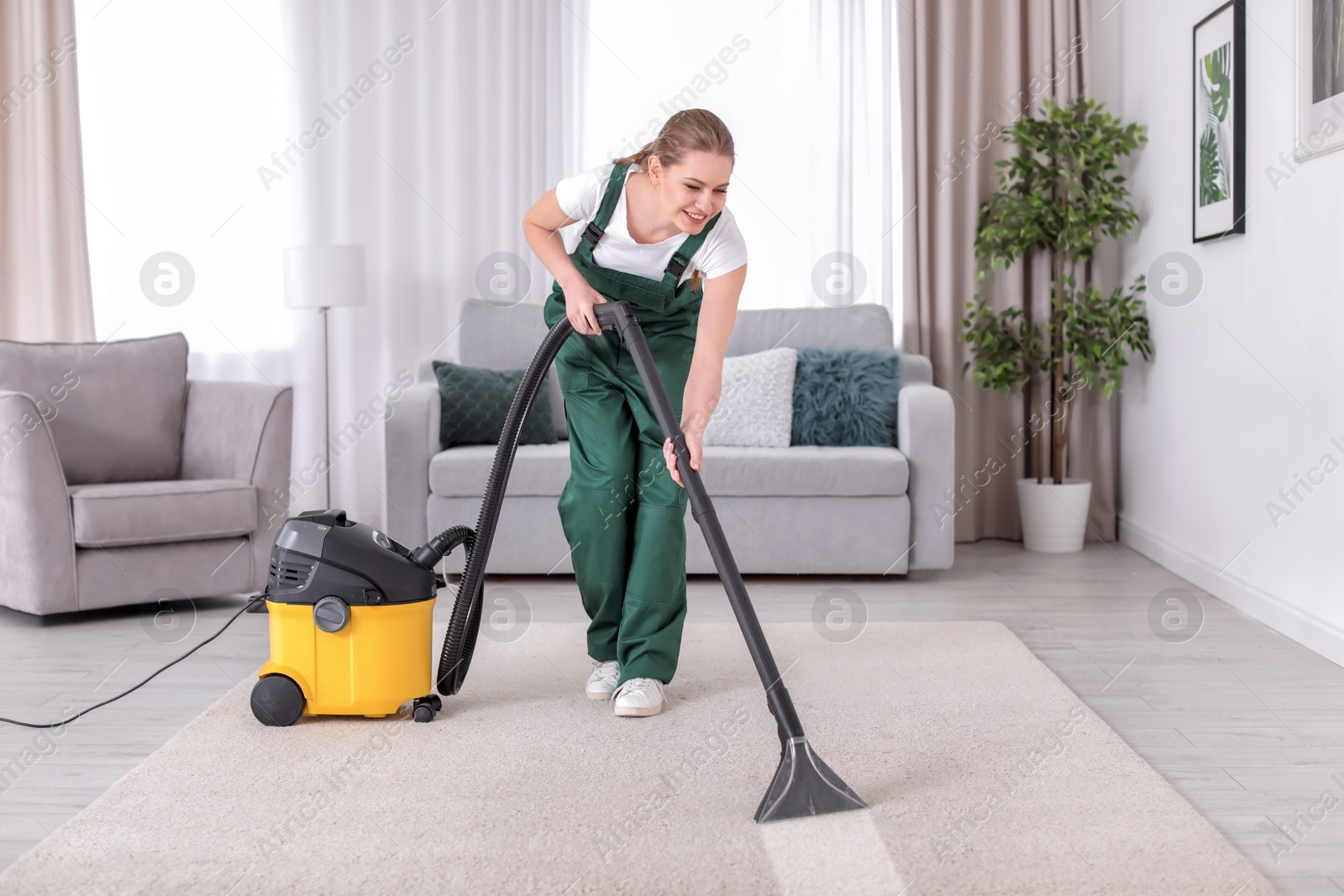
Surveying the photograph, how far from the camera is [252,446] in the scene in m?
3.04

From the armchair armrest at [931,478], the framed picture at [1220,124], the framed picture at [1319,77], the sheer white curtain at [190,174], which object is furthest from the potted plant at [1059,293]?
the sheer white curtain at [190,174]

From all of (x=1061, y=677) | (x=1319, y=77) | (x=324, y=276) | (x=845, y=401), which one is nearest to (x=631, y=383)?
(x=1061, y=677)

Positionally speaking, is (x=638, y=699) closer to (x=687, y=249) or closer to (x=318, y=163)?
(x=687, y=249)

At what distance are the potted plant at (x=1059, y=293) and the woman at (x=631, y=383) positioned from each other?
2.06 m

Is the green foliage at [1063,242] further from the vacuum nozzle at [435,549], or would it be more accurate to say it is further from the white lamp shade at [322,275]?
the vacuum nozzle at [435,549]

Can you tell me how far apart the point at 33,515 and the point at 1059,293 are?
3.27 m

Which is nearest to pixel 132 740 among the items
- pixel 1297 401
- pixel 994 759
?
pixel 994 759

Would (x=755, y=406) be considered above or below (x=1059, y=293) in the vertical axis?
below

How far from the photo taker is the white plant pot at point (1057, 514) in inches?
151

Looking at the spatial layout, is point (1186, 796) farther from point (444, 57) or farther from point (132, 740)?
point (444, 57)

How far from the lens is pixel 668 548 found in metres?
2.12

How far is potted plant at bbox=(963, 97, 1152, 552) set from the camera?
3691 mm

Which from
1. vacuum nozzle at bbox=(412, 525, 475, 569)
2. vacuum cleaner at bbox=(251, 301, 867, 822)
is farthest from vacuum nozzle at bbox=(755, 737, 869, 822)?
vacuum nozzle at bbox=(412, 525, 475, 569)

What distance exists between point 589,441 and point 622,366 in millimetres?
170
